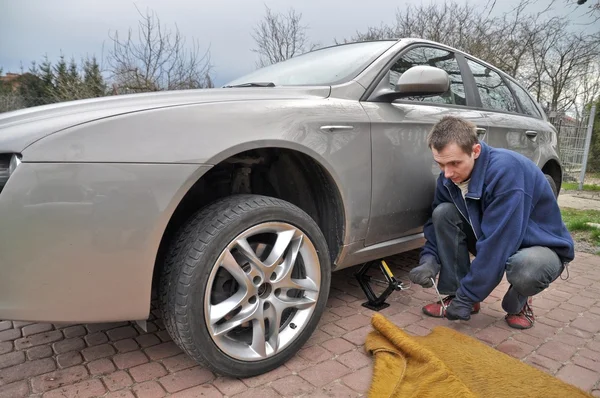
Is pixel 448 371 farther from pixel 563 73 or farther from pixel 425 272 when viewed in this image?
pixel 563 73

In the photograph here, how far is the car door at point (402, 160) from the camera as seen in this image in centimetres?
221

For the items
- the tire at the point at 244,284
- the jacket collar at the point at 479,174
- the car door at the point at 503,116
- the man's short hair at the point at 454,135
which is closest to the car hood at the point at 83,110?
the tire at the point at 244,284

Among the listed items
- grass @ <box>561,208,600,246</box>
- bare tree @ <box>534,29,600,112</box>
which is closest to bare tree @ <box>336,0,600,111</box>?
bare tree @ <box>534,29,600,112</box>

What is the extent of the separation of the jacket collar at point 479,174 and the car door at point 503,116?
81cm

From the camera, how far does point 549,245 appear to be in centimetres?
221

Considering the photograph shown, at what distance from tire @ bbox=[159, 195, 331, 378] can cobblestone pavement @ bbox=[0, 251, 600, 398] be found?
5.4 inches

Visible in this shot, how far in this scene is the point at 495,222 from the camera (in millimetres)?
2150

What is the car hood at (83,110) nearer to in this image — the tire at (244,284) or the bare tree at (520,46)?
the tire at (244,284)

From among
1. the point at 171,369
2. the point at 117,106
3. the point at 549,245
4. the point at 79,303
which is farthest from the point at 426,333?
the point at 117,106

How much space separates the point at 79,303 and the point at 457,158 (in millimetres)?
1827

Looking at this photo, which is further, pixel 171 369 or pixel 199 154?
pixel 171 369

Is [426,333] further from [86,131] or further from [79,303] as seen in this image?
[86,131]

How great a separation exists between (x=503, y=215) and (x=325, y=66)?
1.31m

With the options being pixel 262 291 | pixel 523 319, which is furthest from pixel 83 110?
pixel 523 319
